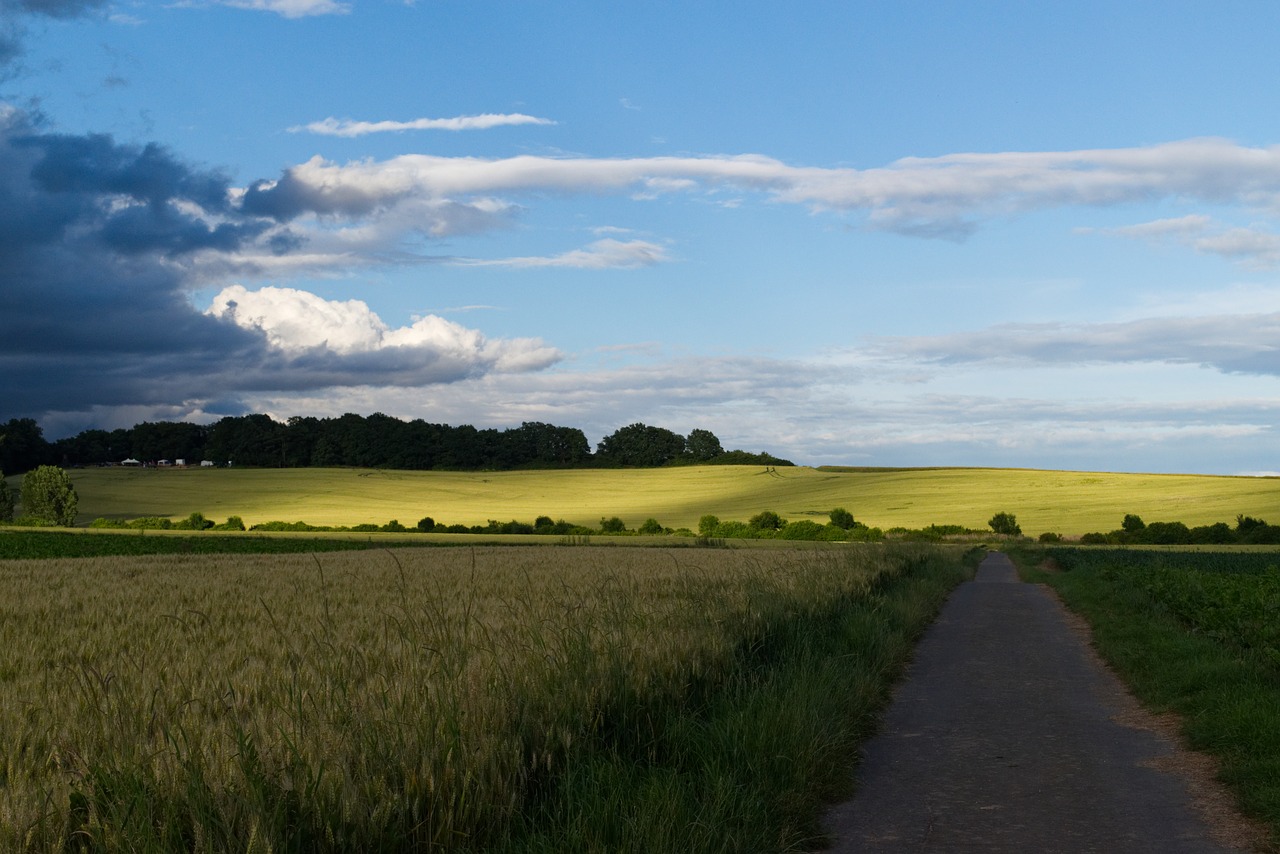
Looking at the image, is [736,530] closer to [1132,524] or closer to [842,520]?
[842,520]

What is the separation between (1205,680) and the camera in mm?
10930

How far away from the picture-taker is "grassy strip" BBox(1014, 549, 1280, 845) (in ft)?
24.9

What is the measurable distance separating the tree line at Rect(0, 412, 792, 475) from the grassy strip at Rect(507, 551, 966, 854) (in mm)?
110250

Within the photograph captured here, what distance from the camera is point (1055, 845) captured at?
20.2ft

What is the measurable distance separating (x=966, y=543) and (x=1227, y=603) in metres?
47.4

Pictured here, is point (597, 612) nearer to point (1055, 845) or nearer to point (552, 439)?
point (1055, 845)

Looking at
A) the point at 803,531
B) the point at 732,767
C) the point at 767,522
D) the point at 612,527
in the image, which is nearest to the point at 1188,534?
the point at 803,531

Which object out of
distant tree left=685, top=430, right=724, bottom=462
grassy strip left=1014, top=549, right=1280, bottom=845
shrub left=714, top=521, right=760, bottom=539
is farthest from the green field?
grassy strip left=1014, top=549, right=1280, bottom=845

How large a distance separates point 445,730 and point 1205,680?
28.8 ft

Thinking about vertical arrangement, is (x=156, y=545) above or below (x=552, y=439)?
below

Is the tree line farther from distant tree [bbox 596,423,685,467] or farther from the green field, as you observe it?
the green field

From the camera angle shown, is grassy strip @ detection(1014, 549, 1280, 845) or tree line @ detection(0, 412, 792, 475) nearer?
grassy strip @ detection(1014, 549, 1280, 845)

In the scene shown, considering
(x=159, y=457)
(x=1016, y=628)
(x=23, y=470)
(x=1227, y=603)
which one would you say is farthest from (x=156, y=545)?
(x=159, y=457)

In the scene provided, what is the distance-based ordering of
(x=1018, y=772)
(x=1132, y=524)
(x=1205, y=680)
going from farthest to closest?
(x=1132, y=524) < (x=1205, y=680) < (x=1018, y=772)
